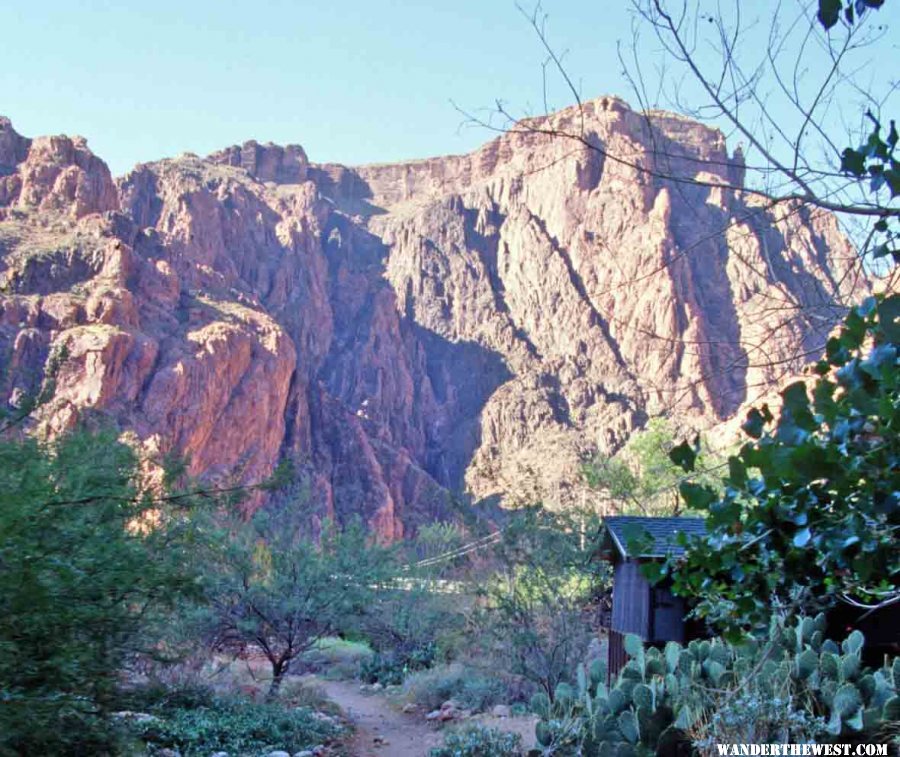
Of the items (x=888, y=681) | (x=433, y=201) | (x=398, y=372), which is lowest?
(x=888, y=681)

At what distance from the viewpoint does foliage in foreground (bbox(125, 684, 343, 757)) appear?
13.2m

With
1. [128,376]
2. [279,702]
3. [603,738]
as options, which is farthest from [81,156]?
[603,738]

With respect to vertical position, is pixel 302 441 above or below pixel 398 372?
below

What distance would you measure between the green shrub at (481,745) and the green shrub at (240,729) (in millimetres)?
2725

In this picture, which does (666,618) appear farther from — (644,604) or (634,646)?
(634,646)

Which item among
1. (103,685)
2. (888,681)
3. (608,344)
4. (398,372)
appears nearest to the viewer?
(103,685)

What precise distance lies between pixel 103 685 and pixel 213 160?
109440mm

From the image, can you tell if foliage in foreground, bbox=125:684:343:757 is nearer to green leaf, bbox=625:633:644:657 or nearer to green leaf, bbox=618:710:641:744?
green leaf, bbox=625:633:644:657

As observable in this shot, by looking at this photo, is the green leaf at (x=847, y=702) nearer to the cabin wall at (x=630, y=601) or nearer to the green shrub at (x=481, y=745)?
the green shrub at (x=481, y=745)

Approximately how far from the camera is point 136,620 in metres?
7.04

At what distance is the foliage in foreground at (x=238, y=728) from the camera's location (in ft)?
43.2

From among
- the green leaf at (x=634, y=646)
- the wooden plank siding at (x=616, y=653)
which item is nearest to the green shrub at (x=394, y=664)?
the wooden plank siding at (x=616, y=653)

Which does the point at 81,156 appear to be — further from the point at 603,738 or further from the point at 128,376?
the point at 603,738

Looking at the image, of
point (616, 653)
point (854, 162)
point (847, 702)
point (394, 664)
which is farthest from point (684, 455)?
point (394, 664)
